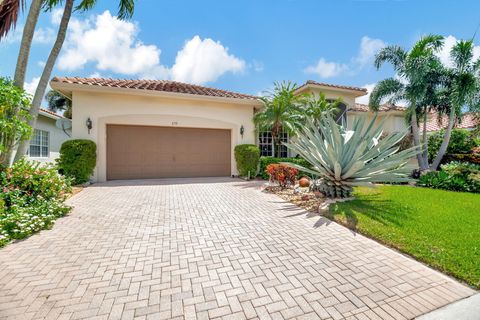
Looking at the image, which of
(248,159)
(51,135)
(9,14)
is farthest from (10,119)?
(51,135)

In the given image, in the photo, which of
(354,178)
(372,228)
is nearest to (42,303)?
(372,228)

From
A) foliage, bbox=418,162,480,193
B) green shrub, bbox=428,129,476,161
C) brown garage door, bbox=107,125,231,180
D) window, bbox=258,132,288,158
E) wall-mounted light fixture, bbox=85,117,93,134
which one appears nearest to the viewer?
foliage, bbox=418,162,480,193

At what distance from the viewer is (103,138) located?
10.4 m

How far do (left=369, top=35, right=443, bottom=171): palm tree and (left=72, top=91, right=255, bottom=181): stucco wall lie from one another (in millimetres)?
8428

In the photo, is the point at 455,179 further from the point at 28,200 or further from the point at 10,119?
the point at 10,119

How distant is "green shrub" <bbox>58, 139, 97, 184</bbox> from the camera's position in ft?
30.1

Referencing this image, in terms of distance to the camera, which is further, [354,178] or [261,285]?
[354,178]

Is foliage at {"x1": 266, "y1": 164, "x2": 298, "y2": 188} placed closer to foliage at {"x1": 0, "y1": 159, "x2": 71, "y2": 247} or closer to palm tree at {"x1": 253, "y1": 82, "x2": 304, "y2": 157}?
palm tree at {"x1": 253, "y1": 82, "x2": 304, "y2": 157}

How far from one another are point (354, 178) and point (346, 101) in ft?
34.6

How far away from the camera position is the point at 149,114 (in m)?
11.0

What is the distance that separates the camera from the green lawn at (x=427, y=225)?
10.8ft

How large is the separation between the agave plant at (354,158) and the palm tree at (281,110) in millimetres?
4296

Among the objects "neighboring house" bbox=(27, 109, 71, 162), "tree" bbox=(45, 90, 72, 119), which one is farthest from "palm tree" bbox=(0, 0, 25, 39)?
"tree" bbox=(45, 90, 72, 119)

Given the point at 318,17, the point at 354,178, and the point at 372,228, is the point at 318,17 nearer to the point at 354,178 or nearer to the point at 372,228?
the point at 354,178
